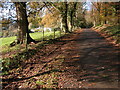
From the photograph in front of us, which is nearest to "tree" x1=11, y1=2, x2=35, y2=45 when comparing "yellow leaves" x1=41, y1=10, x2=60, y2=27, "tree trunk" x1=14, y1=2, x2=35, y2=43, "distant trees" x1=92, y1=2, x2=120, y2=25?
"tree trunk" x1=14, y1=2, x2=35, y2=43

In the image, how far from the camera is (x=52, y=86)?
4715 mm

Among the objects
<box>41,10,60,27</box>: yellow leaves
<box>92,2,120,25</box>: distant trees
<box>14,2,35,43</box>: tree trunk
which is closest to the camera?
<box>14,2,35,43</box>: tree trunk

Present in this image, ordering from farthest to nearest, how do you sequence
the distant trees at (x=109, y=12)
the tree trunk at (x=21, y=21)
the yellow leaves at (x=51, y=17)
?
the yellow leaves at (x=51, y=17)
the distant trees at (x=109, y=12)
the tree trunk at (x=21, y=21)

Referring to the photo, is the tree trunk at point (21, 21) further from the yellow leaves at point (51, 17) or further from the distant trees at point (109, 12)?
the distant trees at point (109, 12)

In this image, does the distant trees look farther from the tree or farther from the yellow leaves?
the tree

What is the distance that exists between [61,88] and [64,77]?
868 mm

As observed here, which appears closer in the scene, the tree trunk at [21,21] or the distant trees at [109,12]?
the tree trunk at [21,21]

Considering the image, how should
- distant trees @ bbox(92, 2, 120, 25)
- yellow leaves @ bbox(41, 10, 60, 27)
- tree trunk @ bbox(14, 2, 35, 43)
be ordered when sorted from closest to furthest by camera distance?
tree trunk @ bbox(14, 2, 35, 43)
distant trees @ bbox(92, 2, 120, 25)
yellow leaves @ bbox(41, 10, 60, 27)

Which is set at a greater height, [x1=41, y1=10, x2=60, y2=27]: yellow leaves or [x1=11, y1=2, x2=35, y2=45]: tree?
[x1=41, y1=10, x2=60, y2=27]: yellow leaves

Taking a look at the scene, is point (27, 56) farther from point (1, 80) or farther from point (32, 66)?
point (1, 80)

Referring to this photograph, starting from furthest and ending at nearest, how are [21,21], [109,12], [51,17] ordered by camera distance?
[51,17] < [109,12] < [21,21]

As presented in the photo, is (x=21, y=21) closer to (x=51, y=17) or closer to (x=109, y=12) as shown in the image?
(x=109, y=12)

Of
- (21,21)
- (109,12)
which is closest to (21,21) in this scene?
(21,21)

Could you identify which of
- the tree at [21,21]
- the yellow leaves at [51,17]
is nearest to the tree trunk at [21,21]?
the tree at [21,21]
